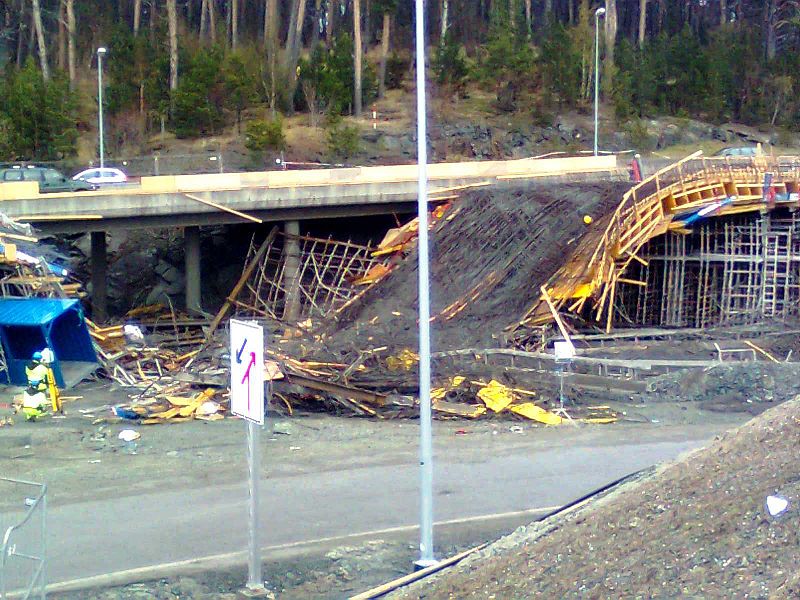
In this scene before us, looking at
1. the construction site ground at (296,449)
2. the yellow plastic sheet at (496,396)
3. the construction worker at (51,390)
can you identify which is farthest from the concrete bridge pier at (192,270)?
the yellow plastic sheet at (496,396)

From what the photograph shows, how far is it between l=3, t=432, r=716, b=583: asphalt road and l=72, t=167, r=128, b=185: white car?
28851mm

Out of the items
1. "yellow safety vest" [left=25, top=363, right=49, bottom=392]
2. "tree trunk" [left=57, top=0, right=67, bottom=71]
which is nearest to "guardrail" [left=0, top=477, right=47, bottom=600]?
"yellow safety vest" [left=25, top=363, right=49, bottom=392]

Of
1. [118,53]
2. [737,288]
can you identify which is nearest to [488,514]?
[737,288]

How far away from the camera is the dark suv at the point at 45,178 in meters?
38.4

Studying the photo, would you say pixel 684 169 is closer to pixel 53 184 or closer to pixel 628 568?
pixel 53 184

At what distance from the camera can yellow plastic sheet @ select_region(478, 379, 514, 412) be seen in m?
18.8

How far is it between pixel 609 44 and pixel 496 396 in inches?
1920

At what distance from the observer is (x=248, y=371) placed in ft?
29.1

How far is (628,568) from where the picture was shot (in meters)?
7.17

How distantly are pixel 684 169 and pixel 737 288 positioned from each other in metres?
4.28

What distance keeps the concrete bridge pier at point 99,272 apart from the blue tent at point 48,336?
11203mm

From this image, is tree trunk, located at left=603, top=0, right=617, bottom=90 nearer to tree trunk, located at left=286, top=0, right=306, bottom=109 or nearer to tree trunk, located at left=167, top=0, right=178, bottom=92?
tree trunk, located at left=286, top=0, right=306, bottom=109

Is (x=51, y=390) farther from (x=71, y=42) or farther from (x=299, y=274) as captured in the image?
(x=71, y=42)

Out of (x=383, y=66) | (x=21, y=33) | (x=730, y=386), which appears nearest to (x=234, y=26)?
(x=383, y=66)
